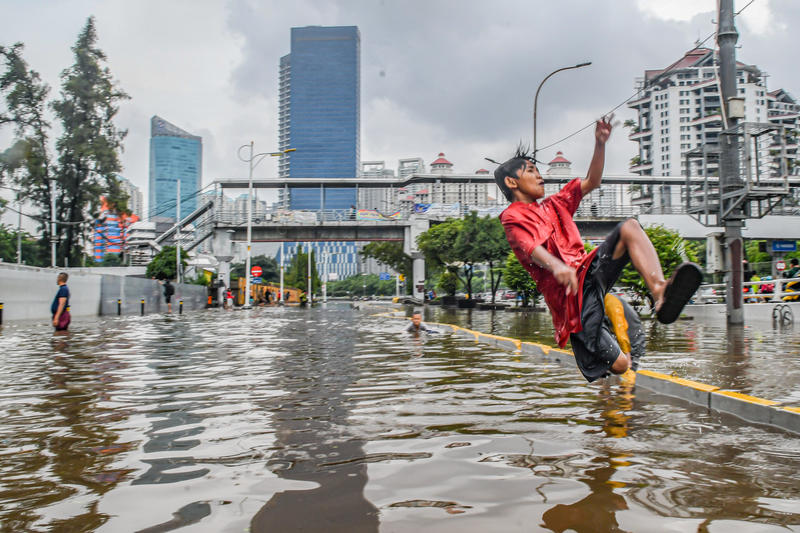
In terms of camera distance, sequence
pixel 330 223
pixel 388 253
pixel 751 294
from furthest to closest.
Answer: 1. pixel 388 253
2. pixel 330 223
3. pixel 751 294

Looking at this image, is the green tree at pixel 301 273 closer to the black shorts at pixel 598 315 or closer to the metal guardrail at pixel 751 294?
the metal guardrail at pixel 751 294

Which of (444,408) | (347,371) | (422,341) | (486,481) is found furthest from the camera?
(422,341)

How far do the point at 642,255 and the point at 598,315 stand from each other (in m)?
0.49

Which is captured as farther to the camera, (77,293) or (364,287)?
(364,287)

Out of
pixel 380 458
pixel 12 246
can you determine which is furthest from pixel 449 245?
pixel 12 246

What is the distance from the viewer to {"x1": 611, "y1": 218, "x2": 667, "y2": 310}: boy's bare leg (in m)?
3.69

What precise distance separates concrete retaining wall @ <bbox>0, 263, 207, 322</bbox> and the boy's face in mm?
22814

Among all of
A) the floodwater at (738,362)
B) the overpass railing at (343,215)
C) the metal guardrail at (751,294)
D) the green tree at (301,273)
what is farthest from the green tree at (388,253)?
the floodwater at (738,362)

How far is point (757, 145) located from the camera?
16.8m

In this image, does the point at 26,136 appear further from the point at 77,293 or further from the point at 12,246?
the point at 12,246

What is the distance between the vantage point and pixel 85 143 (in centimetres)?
4112

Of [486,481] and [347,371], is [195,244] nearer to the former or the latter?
[347,371]

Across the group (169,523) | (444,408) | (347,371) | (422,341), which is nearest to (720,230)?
(422,341)

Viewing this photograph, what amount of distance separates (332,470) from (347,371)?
182 inches
